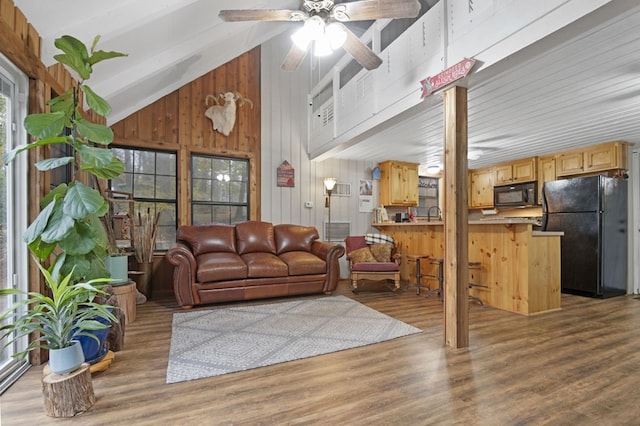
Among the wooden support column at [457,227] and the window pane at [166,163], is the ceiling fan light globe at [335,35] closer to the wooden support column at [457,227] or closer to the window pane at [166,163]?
the wooden support column at [457,227]

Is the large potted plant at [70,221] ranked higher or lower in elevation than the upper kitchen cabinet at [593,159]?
lower


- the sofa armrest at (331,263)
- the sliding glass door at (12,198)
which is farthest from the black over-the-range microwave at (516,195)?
the sliding glass door at (12,198)

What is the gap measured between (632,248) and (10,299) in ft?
23.0

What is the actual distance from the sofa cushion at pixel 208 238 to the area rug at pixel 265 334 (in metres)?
0.96

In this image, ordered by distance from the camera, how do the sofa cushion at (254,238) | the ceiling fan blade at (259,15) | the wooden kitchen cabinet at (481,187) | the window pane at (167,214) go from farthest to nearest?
the wooden kitchen cabinet at (481,187)
the window pane at (167,214)
the sofa cushion at (254,238)
the ceiling fan blade at (259,15)

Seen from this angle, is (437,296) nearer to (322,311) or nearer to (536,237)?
(536,237)

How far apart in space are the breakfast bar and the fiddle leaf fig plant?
11.8ft

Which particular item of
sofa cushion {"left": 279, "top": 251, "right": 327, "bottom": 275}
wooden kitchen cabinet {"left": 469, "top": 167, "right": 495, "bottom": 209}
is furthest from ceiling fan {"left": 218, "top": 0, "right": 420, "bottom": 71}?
wooden kitchen cabinet {"left": 469, "top": 167, "right": 495, "bottom": 209}

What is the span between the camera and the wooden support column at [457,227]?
94.3 inches

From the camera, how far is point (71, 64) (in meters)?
1.80

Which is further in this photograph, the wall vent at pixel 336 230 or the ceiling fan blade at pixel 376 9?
the wall vent at pixel 336 230

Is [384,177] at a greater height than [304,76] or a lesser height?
lesser

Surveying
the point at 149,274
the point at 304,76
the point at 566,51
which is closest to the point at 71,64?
the point at 149,274

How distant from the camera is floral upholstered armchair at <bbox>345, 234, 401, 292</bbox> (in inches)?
170
